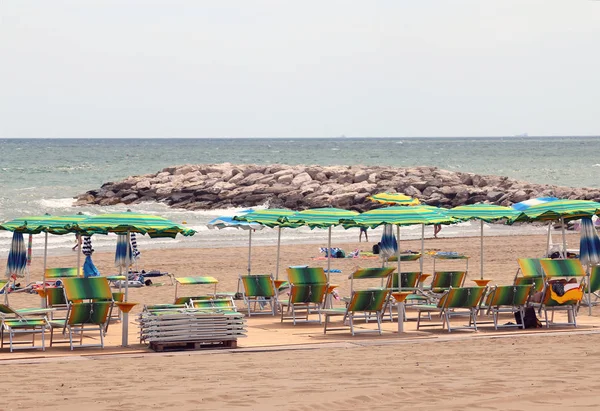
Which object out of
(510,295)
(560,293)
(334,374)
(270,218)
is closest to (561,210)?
(560,293)

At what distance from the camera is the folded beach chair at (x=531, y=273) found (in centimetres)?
1404

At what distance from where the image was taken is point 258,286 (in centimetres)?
1459

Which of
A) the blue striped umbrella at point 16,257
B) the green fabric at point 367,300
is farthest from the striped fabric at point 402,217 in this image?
the blue striped umbrella at point 16,257

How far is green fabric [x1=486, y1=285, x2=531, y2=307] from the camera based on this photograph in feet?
41.7

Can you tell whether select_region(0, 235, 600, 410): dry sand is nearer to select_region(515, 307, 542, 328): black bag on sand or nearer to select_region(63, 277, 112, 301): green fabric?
select_region(515, 307, 542, 328): black bag on sand

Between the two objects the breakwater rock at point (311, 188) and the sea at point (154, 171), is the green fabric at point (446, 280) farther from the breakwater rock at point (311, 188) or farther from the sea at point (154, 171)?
the breakwater rock at point (311, 188)

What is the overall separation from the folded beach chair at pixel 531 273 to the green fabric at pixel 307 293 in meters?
2.74

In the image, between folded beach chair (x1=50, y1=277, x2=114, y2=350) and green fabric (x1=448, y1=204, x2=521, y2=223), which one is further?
green fabric (x1=448, y1=204, x2=521, y2=223)

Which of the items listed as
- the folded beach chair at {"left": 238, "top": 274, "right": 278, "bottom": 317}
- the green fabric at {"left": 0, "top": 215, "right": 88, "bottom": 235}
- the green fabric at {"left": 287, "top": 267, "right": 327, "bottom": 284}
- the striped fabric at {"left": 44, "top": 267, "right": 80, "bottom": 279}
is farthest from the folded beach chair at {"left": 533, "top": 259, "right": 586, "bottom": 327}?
the striped fabric at {"left": 44, "top": 267, "right": 80, "bottom": 279}

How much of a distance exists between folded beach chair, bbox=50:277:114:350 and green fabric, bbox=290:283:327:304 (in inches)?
103

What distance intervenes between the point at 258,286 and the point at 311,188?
3212cm

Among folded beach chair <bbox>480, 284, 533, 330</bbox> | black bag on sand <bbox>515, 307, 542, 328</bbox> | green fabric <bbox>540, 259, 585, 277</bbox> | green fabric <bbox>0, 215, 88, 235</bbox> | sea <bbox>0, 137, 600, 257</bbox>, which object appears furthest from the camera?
sea <bbox>0, 137, 600, 257</bbox>

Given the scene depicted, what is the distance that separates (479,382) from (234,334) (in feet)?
11.7

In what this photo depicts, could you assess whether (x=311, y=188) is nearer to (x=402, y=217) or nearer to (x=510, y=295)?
(x=402, y=217)
